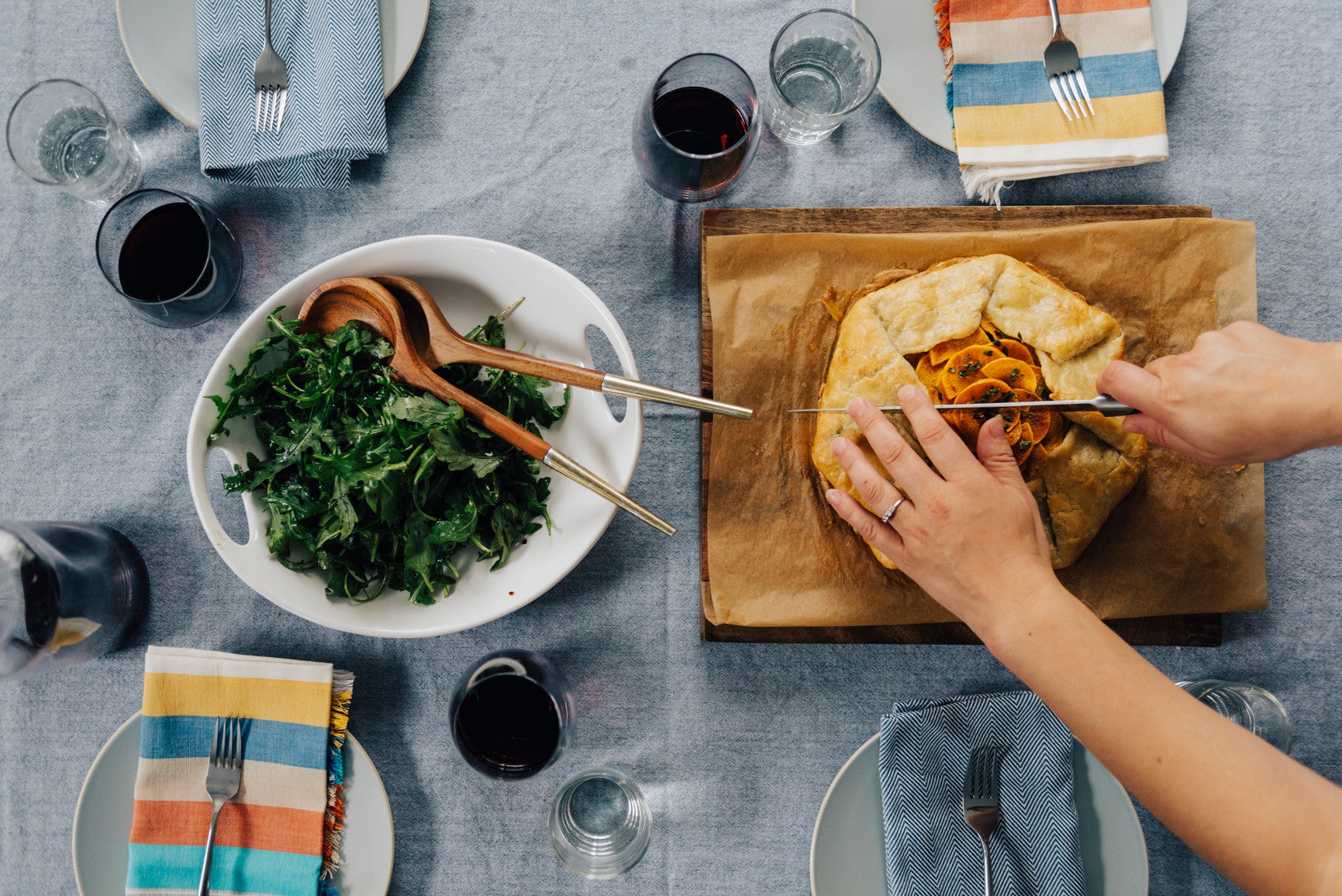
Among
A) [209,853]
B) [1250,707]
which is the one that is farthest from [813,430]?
[209,853]

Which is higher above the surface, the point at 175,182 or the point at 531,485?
the point at 175,182

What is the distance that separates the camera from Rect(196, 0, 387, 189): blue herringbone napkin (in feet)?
5.15

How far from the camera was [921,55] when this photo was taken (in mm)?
1605

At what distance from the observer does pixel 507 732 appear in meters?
1.56

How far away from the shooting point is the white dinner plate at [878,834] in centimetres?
153

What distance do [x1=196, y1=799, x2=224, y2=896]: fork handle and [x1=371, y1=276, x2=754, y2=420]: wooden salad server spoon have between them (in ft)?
3.15

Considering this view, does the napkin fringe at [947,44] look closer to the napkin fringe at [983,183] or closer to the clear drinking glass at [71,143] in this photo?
the napkin fringe at [983,183]

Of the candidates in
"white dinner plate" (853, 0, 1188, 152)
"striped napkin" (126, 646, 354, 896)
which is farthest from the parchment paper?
"striped napkin" (126, 646, 354, 896)

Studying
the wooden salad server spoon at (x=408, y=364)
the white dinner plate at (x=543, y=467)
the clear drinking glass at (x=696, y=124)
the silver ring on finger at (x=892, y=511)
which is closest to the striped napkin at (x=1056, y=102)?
the clear drinking glass at (x=696, y=124)

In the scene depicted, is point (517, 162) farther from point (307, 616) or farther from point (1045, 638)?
point (1045, 638)

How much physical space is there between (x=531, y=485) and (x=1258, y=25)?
1.77 meters

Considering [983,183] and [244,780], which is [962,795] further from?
[244,780]

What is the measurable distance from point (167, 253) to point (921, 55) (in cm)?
154

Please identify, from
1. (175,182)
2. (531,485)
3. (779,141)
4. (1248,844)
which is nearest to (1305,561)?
(1248,844)
